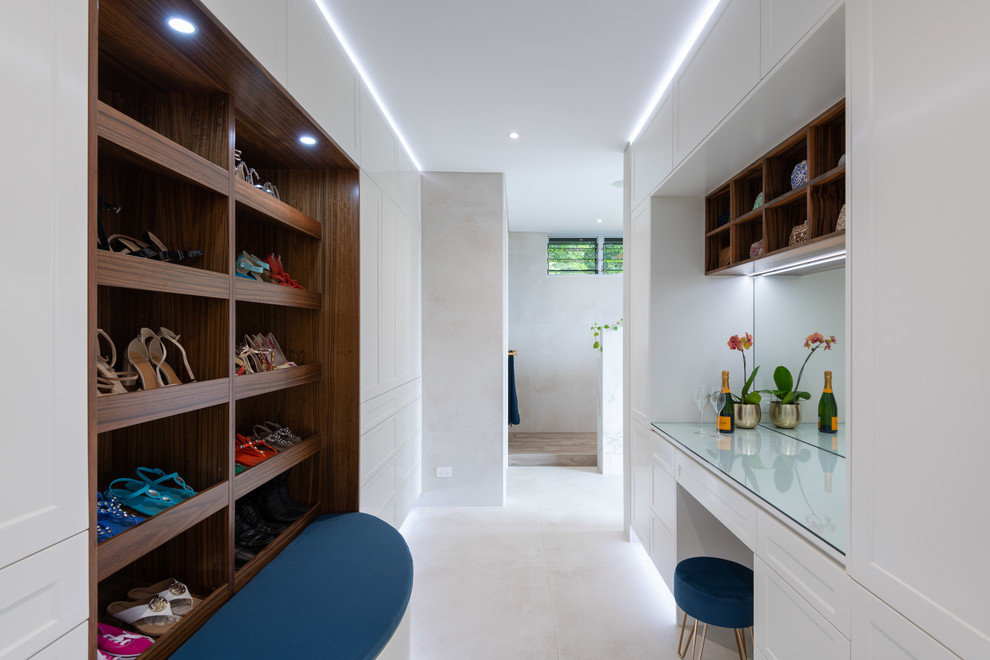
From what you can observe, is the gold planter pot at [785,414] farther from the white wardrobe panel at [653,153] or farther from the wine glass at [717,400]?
the white wardrobe panel at [653,153]

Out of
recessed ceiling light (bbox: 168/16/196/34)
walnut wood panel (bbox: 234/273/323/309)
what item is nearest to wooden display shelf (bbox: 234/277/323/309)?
walnut wood panel (bbox: 234/273/323/309)

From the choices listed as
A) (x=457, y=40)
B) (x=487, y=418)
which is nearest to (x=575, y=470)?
(x=487, y=418)

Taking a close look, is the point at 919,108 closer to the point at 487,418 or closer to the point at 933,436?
the point at 933,436

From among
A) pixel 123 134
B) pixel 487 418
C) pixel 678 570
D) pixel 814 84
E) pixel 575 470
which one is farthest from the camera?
pixel 575 470

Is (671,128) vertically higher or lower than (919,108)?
higher

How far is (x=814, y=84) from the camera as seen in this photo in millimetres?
1521

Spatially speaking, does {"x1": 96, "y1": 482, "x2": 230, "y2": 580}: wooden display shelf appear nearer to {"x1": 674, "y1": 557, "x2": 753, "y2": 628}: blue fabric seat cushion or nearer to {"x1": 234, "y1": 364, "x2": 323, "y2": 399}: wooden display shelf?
{"x1": 234, "y1": 364, "x2": 323, "y2": 399}: wooden display shelf

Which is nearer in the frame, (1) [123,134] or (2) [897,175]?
(2) [897,175]

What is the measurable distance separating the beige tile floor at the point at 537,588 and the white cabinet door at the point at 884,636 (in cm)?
126

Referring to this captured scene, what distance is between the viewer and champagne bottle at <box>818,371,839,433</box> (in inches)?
90.9

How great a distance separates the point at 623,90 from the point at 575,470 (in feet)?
12.3
